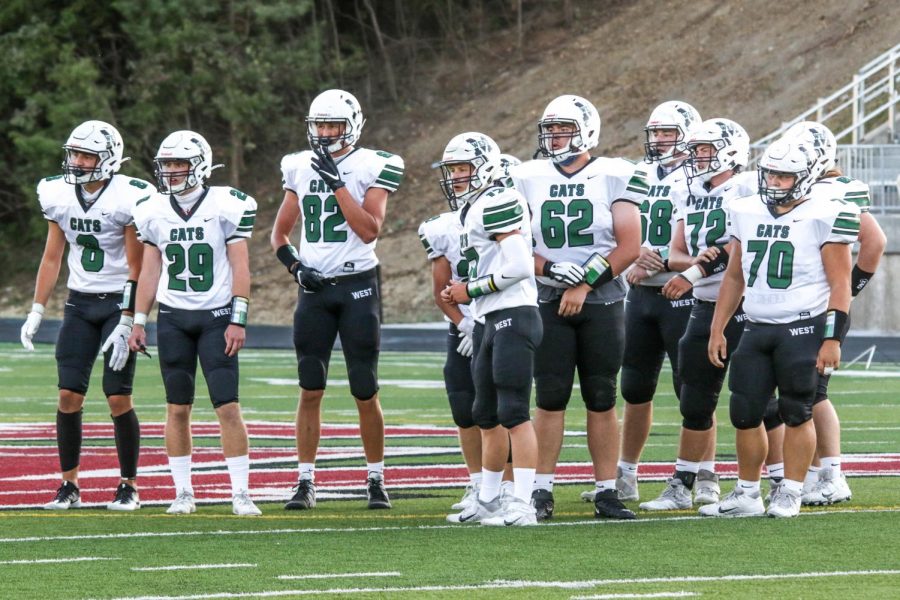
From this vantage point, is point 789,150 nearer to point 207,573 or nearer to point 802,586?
point 802,586

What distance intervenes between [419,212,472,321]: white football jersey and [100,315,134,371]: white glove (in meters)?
1.48

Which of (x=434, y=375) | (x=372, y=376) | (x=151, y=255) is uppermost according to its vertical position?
(x=151, y=255)

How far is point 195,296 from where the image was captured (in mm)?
8133

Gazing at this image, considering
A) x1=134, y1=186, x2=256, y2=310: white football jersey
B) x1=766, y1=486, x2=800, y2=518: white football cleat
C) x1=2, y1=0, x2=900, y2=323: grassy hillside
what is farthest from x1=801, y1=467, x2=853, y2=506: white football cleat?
x1=2, y1=0, x2=900, y2=323: grassy hillside

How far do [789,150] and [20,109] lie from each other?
95.0 ft

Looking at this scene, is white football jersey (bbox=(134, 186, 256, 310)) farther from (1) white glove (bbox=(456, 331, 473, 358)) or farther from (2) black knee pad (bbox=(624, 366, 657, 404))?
(2) black knee pad (bbox=(624, 366, 657, 404))

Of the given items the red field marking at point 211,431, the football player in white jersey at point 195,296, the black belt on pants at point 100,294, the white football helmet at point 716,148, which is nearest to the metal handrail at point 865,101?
the red field marking at point 211,431

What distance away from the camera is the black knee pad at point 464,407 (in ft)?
27.3

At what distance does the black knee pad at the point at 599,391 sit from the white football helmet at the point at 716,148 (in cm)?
119

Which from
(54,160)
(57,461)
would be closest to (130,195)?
(57,461)

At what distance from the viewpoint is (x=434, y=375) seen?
1823cm

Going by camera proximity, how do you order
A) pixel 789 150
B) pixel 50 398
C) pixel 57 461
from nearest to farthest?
pixel 789 150, pixel 57 461, pixel 50 398

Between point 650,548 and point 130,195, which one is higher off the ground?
point 130,195

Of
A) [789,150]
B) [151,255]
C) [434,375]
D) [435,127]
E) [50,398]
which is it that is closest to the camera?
[789,150]
